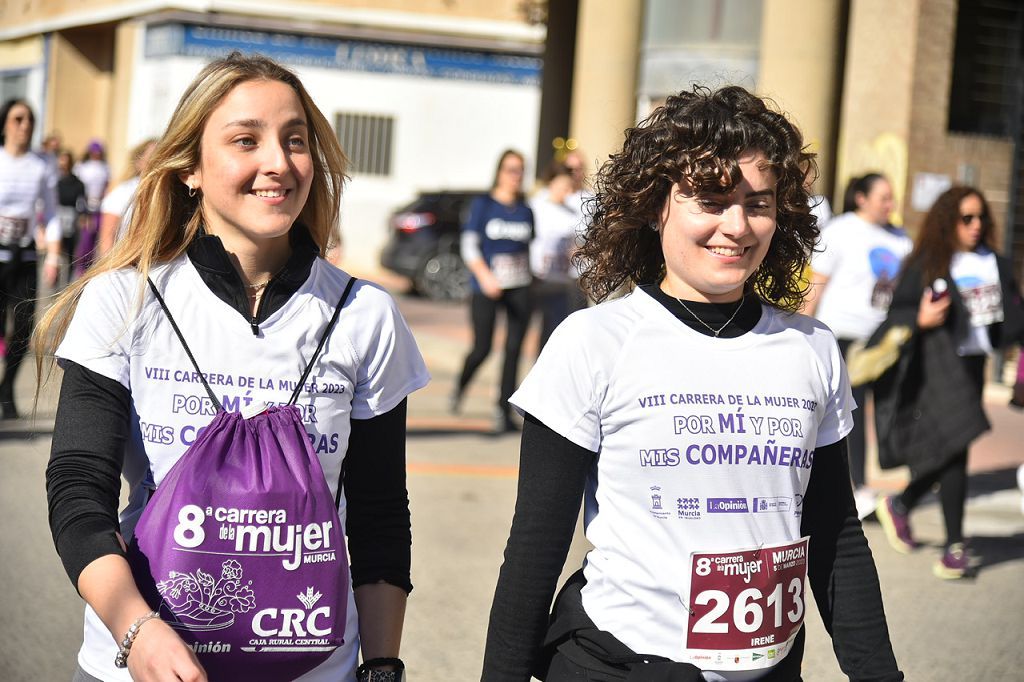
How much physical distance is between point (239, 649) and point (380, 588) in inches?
14.4

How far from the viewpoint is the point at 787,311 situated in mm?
2764

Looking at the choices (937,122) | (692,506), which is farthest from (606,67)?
(692,506)

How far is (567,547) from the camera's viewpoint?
2549 millimetres

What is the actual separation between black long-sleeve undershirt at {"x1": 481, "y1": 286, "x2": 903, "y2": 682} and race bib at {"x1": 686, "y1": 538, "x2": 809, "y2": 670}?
187 mm

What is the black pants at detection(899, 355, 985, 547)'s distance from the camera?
7262 mm

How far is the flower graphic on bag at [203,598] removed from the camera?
7.47 feet

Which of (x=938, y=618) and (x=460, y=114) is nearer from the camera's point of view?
(x=938, y=618)

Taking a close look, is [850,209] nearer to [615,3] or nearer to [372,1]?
[615,3]

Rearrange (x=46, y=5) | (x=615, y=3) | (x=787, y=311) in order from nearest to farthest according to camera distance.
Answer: (x=787, y=311)
(x=615, y=3)
(x=46, y=5)

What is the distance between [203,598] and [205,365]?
41cm

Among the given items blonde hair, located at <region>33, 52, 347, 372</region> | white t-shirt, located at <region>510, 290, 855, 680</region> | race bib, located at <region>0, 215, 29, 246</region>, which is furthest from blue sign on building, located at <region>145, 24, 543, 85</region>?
white t-shirt, located at <region>510, 290, 855, 680</region>

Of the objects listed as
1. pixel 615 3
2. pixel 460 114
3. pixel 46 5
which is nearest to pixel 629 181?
pixel 615 3

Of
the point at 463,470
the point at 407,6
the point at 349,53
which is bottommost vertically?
the point at 463,470

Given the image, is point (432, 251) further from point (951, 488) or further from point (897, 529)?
point (951, 488)
